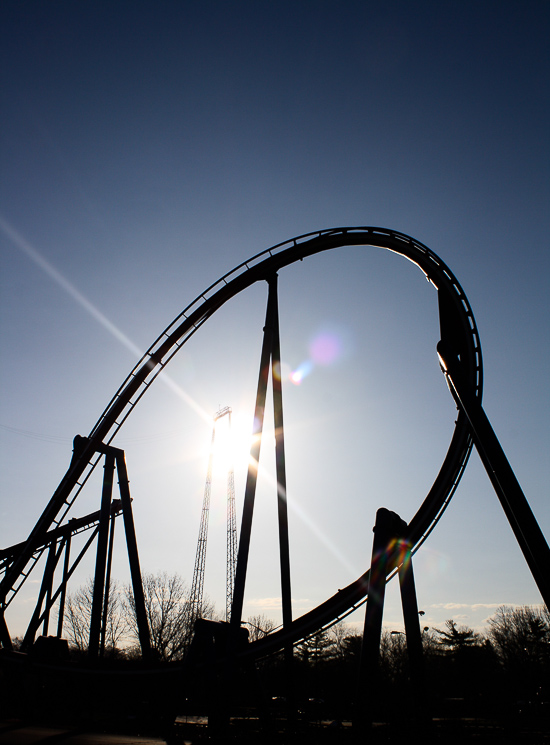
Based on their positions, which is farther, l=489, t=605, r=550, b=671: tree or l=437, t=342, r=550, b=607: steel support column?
l=489, t=605, r=550, b=671: tree

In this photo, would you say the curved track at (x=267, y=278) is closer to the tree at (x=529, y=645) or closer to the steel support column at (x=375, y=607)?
the steel support column at (x=375, y=607)

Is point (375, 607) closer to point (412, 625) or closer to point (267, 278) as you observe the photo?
point (412, 625)

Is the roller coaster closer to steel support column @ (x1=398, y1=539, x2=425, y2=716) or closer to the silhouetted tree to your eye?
steel support column @ (x1=398, y1=539, x2=425, y2=716)

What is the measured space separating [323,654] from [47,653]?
4038cm

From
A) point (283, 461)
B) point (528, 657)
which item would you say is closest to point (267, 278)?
point (283, 461)

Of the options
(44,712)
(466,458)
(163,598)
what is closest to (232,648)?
(466,458)

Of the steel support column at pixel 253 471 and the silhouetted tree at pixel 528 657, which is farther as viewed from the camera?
the silhouetted tree at pixel 528 657

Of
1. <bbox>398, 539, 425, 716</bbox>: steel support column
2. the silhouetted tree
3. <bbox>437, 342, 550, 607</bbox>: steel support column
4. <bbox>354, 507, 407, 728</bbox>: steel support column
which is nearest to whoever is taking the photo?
<bbox>354, 507, 407, 728</bbox>: steel support column

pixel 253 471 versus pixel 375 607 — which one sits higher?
pixel 253 471

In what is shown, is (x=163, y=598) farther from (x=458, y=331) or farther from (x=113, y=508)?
(x=458, y=331)

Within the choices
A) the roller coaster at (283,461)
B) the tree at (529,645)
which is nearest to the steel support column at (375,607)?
the roller coaster at (283,461)

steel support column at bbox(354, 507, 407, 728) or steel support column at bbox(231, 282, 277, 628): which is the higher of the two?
steel support column at bbox(231, 282, 277, 628)

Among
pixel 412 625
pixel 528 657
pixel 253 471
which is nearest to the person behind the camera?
pixel 412 625

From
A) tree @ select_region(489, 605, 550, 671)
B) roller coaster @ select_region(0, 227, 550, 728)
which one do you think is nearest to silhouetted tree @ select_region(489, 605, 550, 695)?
tree @ select_region(489, 605, 550, 671)
